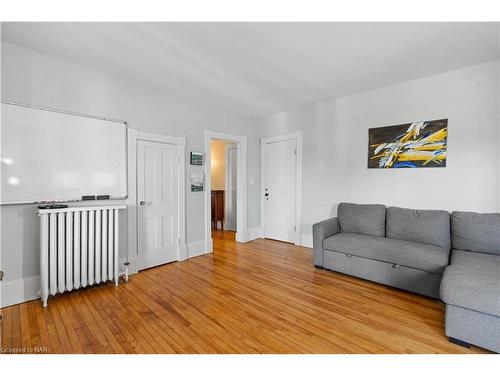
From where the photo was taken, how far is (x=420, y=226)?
2.87 metres

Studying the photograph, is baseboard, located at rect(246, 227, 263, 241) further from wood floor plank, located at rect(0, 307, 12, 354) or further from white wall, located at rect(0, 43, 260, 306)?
wood floor plank, located at rect(0, 307, 12, 354)

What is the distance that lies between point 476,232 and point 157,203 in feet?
12.5

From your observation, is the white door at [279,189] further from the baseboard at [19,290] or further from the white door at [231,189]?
the baseboard at [19,290]

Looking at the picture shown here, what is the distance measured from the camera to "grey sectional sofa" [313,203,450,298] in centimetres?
247

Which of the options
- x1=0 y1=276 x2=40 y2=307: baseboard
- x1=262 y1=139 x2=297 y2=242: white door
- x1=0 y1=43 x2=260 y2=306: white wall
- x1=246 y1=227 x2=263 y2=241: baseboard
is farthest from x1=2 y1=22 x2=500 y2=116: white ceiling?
x1=246 y1=227 x2=263 y2=241: baseboard

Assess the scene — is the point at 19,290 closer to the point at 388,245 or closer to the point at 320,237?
the point at 320,237

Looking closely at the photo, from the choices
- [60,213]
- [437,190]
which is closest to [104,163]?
[60,213]

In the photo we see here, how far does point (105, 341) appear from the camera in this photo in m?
1.77

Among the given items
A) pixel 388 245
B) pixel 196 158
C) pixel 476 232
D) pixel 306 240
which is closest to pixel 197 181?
pixel 196 158

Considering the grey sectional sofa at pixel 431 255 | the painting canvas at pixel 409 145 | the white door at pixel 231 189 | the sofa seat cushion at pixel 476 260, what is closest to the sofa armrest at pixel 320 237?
the grey sectional sofa at pixel 431 255

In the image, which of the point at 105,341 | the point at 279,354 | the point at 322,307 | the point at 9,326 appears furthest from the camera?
the point at 322,307

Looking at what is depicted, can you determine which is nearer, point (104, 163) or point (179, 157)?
point (104, 163)
